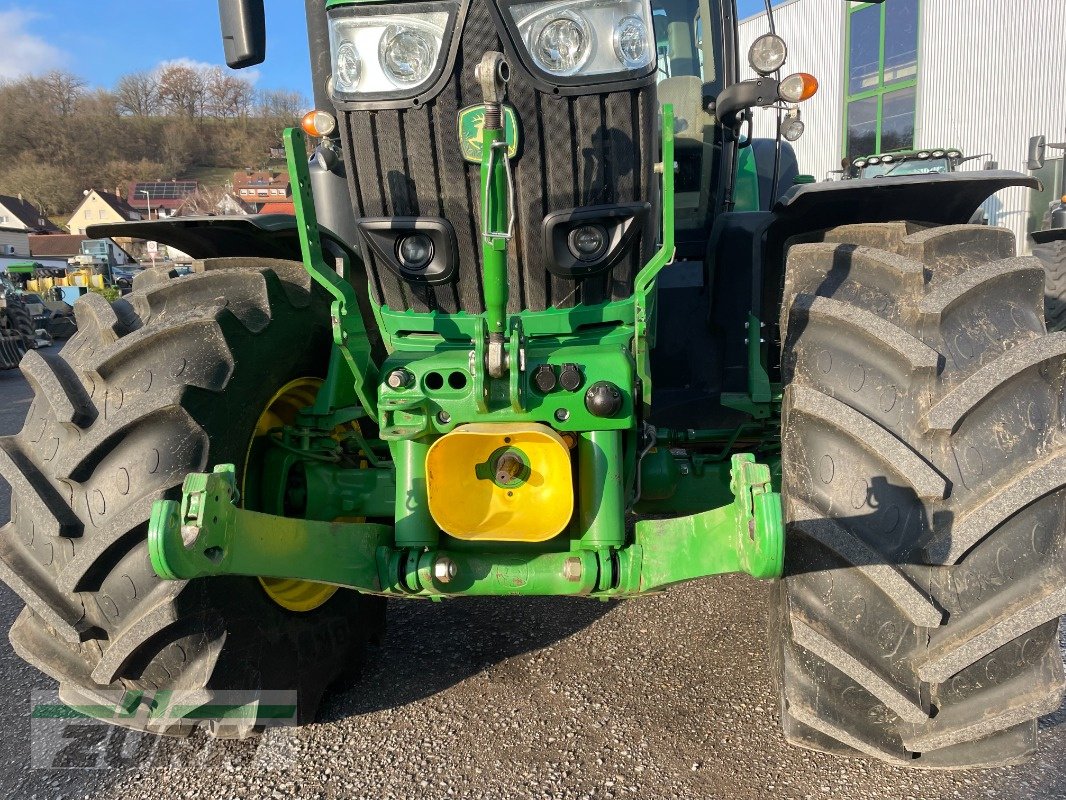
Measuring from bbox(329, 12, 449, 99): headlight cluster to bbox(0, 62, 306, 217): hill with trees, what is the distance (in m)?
66.5

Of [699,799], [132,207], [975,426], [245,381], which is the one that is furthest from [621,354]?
[132,207]

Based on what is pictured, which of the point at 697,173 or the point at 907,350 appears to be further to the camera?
the point at 697,173

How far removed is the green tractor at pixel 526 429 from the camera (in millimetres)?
1792

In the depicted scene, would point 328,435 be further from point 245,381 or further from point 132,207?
point 132,207

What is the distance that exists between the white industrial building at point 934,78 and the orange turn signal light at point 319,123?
12.3 meters

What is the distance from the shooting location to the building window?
1558cm

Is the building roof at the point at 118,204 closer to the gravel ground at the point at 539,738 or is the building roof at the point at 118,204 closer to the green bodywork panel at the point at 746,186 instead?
the green bodywork panel at the point at 746,186

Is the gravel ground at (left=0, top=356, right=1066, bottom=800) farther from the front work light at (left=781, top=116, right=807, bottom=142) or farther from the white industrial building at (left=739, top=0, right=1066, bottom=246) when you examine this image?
the white industrial building at (left=739, top=0, right=1066, bottom=246)

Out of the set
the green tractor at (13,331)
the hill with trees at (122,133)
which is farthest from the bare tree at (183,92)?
the green tractor at (13,331)

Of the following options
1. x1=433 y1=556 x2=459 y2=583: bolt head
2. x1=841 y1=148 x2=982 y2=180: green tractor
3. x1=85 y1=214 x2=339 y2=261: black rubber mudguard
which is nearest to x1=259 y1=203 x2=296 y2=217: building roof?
x1=85 y1=214 x2=339 y2=261: black rubber mudguard

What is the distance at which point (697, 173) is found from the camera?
3422 millimetres

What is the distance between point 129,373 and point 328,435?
2.00ft


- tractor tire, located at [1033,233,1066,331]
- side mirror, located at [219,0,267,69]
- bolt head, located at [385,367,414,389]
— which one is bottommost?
tractor tire, located at [1033,233,1066,331]

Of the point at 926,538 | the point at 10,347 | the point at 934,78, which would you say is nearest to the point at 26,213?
the point at 10,347
